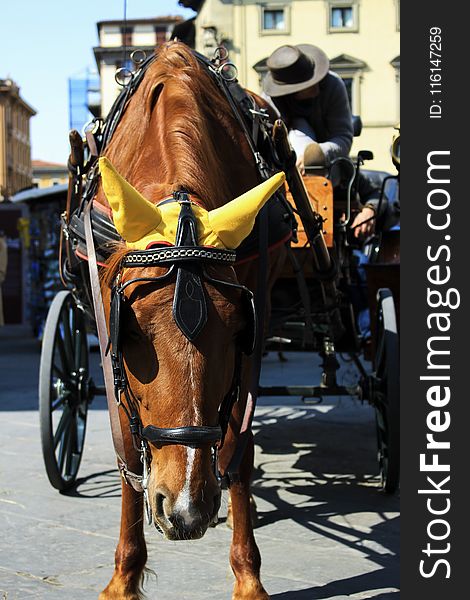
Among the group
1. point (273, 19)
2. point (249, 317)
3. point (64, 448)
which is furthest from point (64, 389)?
point (273, 19)

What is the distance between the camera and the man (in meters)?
5.59

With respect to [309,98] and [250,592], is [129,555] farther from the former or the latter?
[309,98]

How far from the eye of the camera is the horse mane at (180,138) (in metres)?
3.15

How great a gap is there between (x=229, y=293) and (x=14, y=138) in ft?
263

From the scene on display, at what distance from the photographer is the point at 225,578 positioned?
376cm

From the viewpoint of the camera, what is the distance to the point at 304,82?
18.4 feet

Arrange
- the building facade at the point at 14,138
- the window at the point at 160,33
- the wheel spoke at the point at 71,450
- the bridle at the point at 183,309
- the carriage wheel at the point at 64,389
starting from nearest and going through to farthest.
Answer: the bridle at the point at 183,309
the carriage wheel at the point at 64,389
the wheel spoke at the point at 71,450
the window at the point at 160,33
the building facade at the point at 14,138

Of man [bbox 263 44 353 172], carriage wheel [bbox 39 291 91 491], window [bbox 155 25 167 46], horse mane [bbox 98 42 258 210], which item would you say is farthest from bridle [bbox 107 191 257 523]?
window [bbox 155 25 167 46]

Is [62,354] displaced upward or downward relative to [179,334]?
downward

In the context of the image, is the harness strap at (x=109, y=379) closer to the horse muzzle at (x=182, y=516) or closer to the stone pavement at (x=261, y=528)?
the horse muzzle at (x=182, y=516)

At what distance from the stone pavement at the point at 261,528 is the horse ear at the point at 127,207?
1.50 metres

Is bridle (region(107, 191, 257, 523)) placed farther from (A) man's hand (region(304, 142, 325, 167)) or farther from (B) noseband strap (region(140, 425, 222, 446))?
(A) man's hand (region(304, 142, 325, 167))

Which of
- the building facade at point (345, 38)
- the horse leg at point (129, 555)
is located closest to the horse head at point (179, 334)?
the horse leg at point (129, 555)

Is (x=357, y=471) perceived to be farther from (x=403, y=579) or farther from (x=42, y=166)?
(x=42, y=166)
